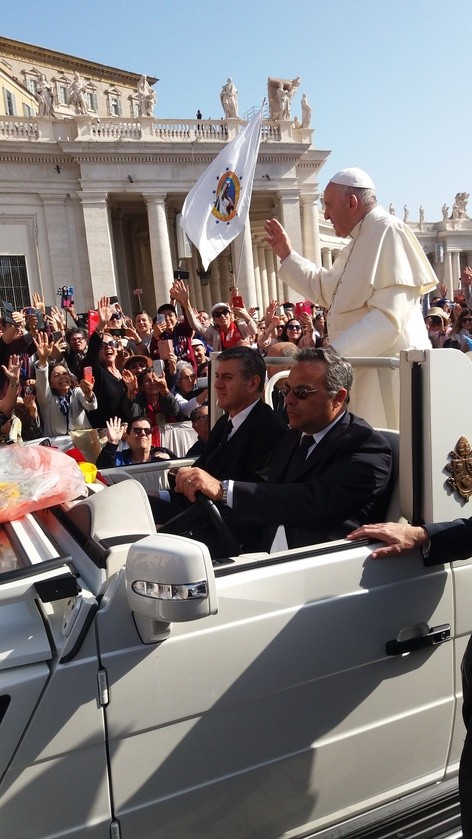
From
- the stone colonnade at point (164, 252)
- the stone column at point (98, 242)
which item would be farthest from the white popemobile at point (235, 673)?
the stone column at point (98, 242)

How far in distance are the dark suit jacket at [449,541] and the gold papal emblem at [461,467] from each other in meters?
0.14

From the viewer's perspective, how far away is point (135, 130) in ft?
120

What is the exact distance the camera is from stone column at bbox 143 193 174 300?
122 feet

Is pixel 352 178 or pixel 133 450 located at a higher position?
pixel 352 178

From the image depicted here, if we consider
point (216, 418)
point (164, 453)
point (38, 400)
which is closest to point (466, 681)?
point (216, 418)

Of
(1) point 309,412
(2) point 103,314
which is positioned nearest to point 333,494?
(1) point 309,412

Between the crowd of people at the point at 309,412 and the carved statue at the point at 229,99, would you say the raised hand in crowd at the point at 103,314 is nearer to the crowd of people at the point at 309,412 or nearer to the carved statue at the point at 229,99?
the crowd of people at the point at 309,412

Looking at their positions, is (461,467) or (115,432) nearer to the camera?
(461,467)

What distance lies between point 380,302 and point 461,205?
7525 centimetres

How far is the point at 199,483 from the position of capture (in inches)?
102

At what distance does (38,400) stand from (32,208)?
107 feet

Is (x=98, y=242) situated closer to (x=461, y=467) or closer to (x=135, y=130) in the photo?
(x=135, y=130)

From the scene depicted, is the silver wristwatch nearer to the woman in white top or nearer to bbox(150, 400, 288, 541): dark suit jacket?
bbox(150, 400, 288, 541): dark suit jacket

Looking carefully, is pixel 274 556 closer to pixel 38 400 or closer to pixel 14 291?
pixel 38 400
